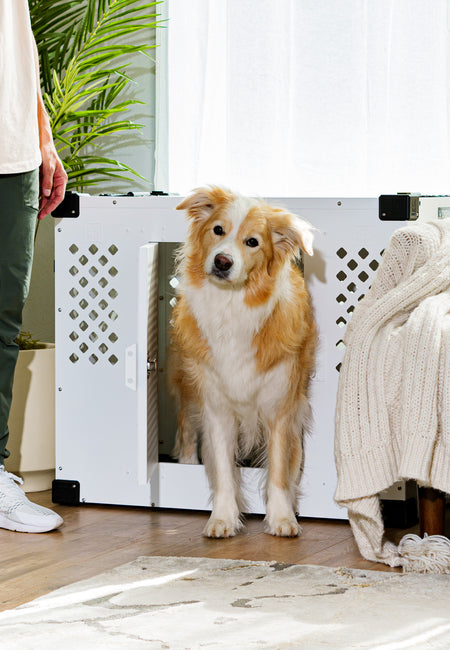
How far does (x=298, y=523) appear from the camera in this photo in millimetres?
2488

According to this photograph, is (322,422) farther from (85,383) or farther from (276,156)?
(276,156)

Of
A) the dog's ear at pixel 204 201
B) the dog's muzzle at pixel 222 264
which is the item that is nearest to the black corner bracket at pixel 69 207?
the dog's ear at pixel 204 201

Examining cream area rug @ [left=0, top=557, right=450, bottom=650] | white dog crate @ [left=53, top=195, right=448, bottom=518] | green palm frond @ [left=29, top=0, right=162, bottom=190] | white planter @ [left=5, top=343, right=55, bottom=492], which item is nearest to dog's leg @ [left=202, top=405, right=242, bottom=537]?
white dog crate @ [left=53, top=195, right=448, bottom=518]

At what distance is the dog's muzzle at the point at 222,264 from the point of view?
2277 millimetres

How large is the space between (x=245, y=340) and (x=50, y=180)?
674 mm

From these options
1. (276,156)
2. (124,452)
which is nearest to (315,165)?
(276,156)

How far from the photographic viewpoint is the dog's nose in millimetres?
2275

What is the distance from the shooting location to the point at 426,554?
2027 millimetres

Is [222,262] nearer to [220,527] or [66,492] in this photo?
[220,527]

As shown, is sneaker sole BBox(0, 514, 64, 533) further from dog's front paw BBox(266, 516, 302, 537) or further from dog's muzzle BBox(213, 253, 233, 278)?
dog's muzzle BBox(213, 253, 233, 278)

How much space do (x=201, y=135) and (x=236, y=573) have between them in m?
1.83

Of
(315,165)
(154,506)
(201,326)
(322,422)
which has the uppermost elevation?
(315,165)

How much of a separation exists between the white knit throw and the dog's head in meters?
0.27

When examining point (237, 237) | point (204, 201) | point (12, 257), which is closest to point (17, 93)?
point (12, 257)
